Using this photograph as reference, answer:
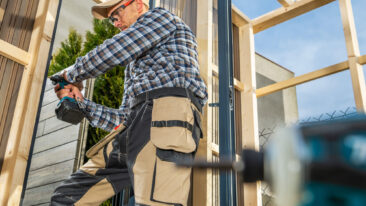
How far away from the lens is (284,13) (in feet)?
13.7

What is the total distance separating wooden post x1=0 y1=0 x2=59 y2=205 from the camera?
1903 mm

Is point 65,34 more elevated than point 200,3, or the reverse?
point 65,34

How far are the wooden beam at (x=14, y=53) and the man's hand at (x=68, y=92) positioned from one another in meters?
0.53

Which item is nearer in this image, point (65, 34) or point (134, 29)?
point (134, 29)

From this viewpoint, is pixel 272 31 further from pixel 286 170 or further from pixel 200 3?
pixel 286 170

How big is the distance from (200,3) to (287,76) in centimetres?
434

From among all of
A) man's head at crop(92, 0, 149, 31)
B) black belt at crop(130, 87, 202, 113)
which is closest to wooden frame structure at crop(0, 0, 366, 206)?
black belt at crop(130, 87, 202, 113)

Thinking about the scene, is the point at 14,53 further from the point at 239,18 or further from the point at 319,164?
the point at 239,18

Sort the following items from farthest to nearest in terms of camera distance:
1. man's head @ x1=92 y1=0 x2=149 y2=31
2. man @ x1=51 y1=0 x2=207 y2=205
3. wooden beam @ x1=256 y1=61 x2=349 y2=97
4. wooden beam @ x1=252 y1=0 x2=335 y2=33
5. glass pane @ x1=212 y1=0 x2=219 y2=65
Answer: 1. wooden beam @ x1=252 y1=0 x2=335 y2=33
2. wooden beam @ x1=256 y1=61 x2=349 y2=97
3. glass pane @ x1=212 y1=0 x2=219 y2=65
4. man's head @ x1=92 y1=0 x2=149 y2=31
5. man @ x1=51 y1=0 x2=207 y2=205

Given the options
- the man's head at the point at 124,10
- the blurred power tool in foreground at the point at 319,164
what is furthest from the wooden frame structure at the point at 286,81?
the blurred power tool in foreground at the point at 319,164

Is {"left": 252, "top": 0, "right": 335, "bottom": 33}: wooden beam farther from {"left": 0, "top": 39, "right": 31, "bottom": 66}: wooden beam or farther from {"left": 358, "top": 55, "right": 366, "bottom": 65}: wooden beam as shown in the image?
{"left": 0, "top": 39, "right": 31, "bottom": 66}: wooden beam

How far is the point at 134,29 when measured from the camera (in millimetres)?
1584

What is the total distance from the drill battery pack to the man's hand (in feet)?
0.09

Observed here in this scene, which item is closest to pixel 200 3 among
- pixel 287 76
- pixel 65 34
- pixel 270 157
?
pixel 270 157
